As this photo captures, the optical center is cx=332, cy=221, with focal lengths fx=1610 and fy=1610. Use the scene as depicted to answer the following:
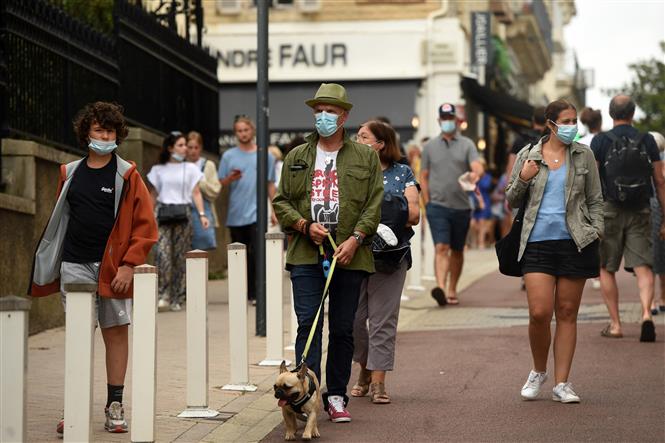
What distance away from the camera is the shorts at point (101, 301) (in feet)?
27.8

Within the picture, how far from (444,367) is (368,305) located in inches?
71.1

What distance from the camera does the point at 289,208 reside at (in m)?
8.88

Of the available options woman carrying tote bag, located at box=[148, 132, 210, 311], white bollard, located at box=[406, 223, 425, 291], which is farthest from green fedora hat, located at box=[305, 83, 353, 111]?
white bollard, located at box=[406, 223, 425, 291]

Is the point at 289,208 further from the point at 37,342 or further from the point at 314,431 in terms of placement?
the point at 37,342

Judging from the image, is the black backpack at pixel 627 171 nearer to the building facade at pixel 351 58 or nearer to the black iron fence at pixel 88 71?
the black iron fence at pixel 88 71

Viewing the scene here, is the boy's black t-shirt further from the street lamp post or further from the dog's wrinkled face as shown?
the street lamp post

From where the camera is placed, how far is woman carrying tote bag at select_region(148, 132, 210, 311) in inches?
619

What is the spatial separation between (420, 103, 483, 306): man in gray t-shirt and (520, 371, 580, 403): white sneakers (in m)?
6.38

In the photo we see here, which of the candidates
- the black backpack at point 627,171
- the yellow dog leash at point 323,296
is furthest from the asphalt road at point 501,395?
the black backpack at point 627,171

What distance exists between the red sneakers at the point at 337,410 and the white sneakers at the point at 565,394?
1.48 m

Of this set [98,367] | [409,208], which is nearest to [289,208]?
[409,208]

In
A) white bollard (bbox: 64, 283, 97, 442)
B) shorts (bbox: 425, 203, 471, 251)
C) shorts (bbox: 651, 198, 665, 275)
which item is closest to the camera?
white bollard (bbox: 64, 283, 97, 442)

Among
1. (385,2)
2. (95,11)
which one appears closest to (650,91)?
(385,2)

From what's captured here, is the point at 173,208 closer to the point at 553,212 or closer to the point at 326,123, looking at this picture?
the point at 553,212
